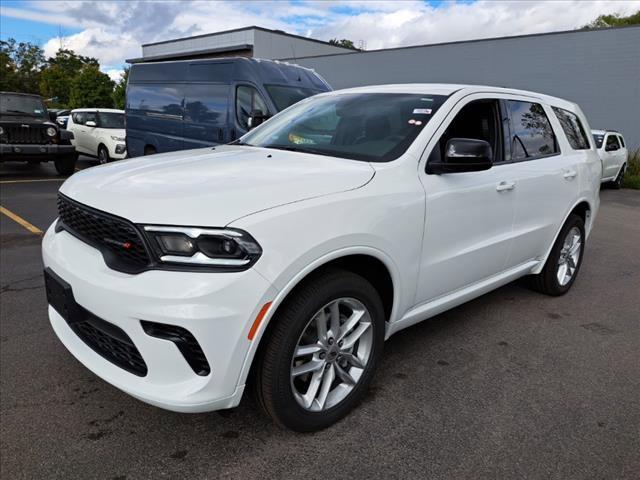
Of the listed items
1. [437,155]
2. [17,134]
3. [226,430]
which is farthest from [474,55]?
[226,430]

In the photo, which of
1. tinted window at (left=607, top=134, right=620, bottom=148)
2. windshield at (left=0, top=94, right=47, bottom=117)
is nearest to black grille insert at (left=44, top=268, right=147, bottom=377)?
windshield at (left=0, top=94, right=47, bottom=117)

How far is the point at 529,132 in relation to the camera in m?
3.98

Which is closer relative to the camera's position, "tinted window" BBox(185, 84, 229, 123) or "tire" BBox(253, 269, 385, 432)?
"tire" BBox(253, 269, 385, 432)

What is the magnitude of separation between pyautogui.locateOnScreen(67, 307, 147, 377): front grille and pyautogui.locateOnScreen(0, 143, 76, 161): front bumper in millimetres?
10421

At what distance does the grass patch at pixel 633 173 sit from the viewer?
49.1 ft

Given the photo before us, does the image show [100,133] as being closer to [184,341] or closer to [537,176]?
[537,176]

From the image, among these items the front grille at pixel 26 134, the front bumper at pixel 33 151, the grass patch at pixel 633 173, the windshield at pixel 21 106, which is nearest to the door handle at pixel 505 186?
the front bumper at pixel 33 151

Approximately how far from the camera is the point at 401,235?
269 cm

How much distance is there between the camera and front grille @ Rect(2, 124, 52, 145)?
437 inches

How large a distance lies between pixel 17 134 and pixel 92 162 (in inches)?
219

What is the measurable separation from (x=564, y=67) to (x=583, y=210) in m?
15.3

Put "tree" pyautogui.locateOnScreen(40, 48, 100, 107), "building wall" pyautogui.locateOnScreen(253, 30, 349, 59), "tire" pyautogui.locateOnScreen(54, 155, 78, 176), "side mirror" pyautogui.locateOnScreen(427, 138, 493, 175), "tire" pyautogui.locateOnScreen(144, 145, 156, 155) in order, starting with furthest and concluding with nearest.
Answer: "tree" pyautogui.locateOnScreen(40, 48, 100, 107), "building wall" pyautogui.locateOnScreen(253, 30, 349, 59), "tire" pyautogui.locateOnScreen(54, 155, 78, 176), "tire" pyautogui.locateOnScreen(144, 145, 156, 155), "side mirror" pyautogui.locateOnScreen(427, 138, 493, 175)

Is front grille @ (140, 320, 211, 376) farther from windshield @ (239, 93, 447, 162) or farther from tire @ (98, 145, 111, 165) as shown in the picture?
tire @ (98, 145, 111, 165)

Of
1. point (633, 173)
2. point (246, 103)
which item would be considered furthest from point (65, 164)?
point (633, 173)
